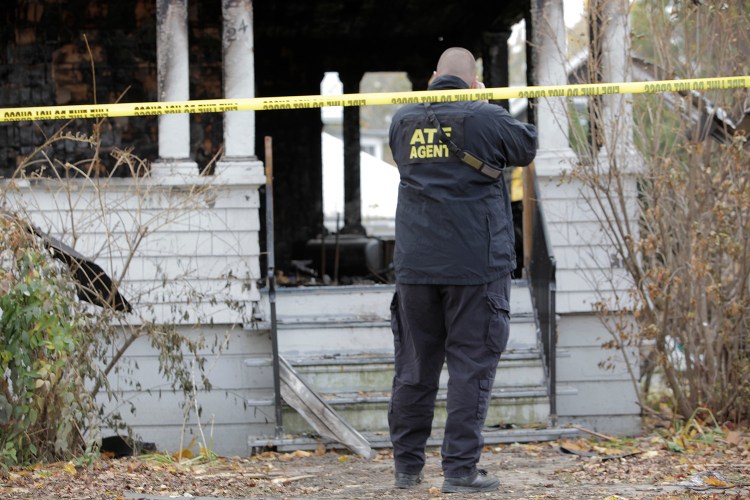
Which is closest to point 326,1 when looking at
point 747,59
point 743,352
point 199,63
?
point 199,63

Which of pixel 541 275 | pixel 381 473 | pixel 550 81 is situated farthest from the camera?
pixel 550 81

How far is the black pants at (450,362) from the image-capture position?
16.8 ft

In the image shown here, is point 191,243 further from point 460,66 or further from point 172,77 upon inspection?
point 460,66

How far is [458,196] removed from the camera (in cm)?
517

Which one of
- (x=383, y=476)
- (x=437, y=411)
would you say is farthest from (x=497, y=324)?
(x=437, y=411)

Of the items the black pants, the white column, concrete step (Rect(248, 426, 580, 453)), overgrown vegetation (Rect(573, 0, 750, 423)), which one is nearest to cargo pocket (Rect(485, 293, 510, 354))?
the black pants

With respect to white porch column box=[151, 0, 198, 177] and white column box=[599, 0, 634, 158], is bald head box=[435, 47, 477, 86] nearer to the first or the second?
white column box=[599, 0, 634, 158]

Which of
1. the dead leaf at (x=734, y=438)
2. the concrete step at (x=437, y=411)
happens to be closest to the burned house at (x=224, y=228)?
the concrete step at (x=437, y=411)

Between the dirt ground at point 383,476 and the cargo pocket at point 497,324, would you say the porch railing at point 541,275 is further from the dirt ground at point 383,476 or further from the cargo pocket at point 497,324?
the cargo pocket at point 497,324

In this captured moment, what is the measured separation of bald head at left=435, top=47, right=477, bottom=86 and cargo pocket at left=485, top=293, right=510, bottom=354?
111 centimetres

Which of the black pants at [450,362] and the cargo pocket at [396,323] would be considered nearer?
the black pants at [450,362]

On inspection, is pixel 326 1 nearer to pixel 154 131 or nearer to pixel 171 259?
pixel 154 131

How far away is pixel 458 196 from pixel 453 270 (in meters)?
0.36

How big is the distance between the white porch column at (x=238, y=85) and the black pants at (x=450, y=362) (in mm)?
3965
